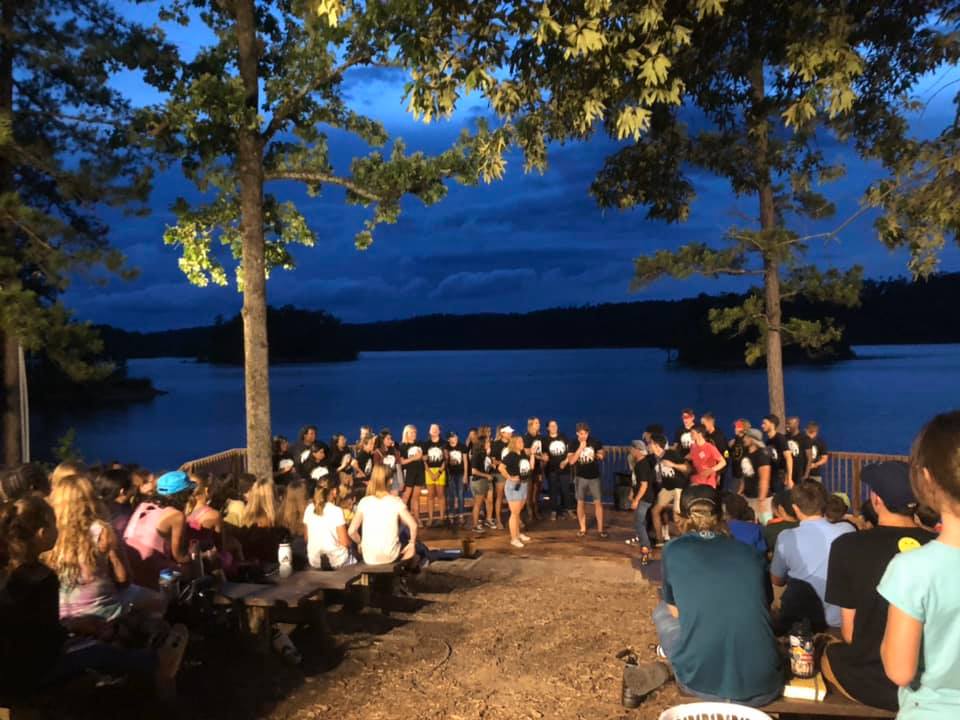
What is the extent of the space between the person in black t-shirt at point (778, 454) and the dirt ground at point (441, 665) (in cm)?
468

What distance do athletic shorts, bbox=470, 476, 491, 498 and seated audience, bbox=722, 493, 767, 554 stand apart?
7074 mm

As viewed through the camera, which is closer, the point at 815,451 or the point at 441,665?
the point at 441,665

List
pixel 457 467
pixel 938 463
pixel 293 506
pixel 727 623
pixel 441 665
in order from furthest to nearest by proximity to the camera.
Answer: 1. pixel 457 467
2. pixel 293 506
3. pixel 441 665
4. pixel 727 623
5. pixel 938 463

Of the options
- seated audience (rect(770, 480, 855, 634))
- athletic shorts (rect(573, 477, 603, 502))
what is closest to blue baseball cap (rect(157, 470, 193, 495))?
seated audience (rect(770, 480, 855, 634))

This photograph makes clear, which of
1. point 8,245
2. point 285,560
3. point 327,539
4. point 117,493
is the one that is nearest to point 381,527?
point 327,539

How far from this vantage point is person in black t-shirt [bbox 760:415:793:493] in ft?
43.9

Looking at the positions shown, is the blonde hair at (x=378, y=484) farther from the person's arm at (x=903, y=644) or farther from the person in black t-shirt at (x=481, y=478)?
the person's arm at (x=903, y=644)

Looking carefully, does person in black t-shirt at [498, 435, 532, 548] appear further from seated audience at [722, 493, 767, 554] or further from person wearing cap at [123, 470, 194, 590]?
person wearing cap at [123, 470, 194, 590]

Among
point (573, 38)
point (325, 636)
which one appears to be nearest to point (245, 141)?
point (573, 38)

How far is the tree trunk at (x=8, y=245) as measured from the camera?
13375 mm

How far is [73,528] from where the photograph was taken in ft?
16.7

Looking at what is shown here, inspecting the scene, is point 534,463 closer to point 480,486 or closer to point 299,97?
point 480,486

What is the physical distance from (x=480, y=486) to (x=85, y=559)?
881 cm

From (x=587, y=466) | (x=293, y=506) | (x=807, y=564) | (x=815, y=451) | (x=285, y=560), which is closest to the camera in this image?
(x=807, y=564)
